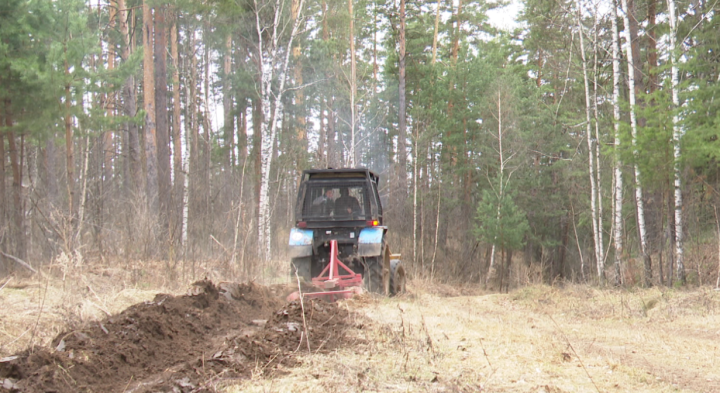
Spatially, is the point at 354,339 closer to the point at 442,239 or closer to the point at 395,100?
the point at 442,239

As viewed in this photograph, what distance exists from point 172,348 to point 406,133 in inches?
814

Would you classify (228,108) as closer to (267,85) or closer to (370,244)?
(267,85)

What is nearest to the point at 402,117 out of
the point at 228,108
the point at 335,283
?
the point at 228,108

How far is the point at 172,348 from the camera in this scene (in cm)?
573

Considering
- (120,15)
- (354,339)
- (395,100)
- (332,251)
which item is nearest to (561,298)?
(332,251)

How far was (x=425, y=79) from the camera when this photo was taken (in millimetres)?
25688

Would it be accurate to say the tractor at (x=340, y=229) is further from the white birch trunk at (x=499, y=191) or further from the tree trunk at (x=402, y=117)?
the tree trunk at (x=402, y=117)

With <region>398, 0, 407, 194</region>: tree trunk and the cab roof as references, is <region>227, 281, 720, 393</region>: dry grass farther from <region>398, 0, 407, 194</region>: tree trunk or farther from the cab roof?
<region>398, 0, 407, 194</region>: tree trunk

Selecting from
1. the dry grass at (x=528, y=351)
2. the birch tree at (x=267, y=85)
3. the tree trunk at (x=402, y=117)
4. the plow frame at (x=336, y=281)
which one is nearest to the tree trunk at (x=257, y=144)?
the tree trunk at (x=402, y=117)

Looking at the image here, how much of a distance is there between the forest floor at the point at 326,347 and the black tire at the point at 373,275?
2.71 ft

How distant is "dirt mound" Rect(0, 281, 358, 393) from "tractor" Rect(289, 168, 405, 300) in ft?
7.77

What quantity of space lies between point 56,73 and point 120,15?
Result: 29.2ft

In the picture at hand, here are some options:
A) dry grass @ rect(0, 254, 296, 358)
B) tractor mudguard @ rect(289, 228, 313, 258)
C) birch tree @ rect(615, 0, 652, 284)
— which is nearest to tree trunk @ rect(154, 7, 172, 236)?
dry grass @ rect(0, 254, 296, 358)

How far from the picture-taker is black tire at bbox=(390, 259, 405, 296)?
439 inches
